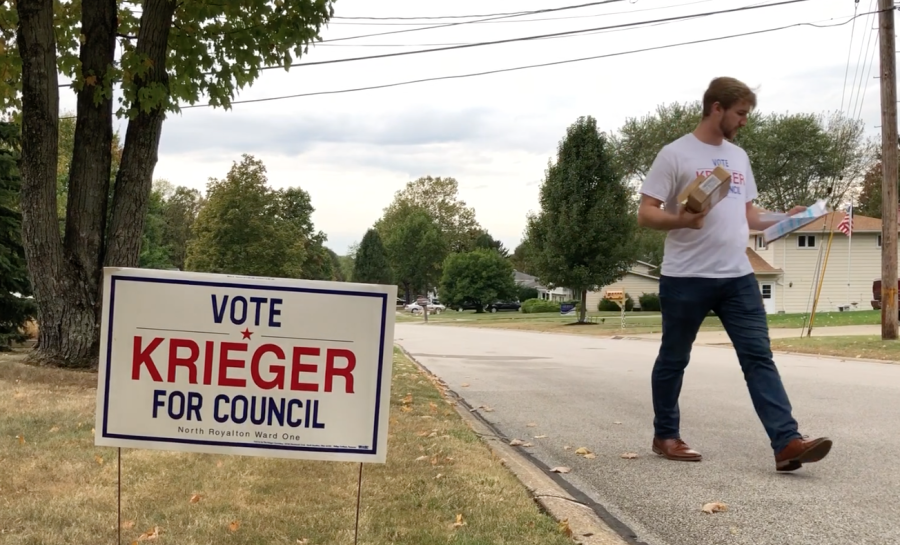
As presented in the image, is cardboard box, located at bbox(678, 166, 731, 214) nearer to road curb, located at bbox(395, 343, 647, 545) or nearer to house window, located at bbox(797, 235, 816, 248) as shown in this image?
road curb, located at bbox(395, 343, 647, 545)

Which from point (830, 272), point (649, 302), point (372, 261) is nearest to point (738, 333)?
point (830, 272)

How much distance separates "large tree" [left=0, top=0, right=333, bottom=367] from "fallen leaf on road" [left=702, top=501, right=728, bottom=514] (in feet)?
21.5

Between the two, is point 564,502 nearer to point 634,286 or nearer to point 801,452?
point 801,452

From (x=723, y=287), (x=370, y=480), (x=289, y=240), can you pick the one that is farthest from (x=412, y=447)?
(x=289, y=240)

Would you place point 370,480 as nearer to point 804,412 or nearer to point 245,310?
point 245,310

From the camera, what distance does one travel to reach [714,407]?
754 centimetres

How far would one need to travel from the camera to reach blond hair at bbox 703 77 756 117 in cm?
468

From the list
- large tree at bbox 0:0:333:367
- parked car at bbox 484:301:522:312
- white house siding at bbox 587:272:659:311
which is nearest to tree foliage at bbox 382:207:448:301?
parked car at bbox 484:301:522:312

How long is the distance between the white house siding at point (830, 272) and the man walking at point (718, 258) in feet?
133

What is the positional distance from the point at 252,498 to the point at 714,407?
16.3 ft

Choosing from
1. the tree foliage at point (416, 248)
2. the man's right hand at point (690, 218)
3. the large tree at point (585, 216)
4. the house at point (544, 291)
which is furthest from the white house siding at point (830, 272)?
the tree foliage at point (416, 248)

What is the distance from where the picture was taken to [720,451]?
5383 millimetres

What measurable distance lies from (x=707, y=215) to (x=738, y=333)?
0.71m

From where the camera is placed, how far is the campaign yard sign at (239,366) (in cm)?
301
